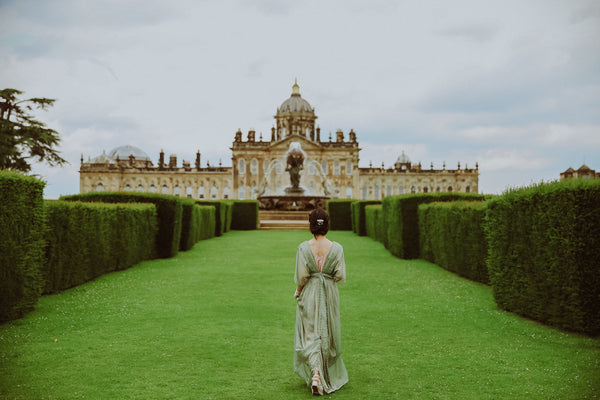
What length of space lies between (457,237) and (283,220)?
18.6 meters

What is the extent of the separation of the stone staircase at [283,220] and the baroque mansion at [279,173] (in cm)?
4012

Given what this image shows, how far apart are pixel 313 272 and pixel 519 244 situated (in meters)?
3.66

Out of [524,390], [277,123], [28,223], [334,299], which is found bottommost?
[524,390]

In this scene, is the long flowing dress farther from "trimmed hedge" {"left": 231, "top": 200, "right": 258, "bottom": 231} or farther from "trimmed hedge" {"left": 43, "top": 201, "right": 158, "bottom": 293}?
"trimmed hedge" {"left": 231, "top": 200, "right": 258, "bottom": 231}

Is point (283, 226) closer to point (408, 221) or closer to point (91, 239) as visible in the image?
point (408, 221)

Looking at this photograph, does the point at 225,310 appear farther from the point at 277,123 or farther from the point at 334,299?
the point at 277,123

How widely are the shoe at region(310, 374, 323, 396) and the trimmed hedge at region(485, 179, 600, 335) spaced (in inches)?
135

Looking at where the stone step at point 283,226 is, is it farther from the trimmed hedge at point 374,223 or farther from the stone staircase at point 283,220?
the trimmed hedge at point 374,223

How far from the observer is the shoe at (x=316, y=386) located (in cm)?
389

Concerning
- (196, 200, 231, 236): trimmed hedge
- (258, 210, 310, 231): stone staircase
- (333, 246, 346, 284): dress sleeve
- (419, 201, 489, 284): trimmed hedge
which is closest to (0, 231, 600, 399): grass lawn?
(419, 201, 489, 284): trimmed hedge

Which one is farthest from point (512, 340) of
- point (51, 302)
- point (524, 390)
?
point (51, 302)

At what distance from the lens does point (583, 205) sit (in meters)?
5.62

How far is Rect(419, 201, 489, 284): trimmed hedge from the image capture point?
8930mm

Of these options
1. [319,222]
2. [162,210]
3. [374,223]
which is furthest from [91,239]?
[374,223]
